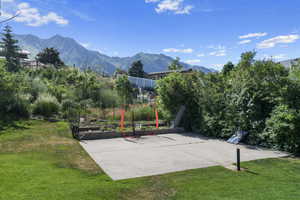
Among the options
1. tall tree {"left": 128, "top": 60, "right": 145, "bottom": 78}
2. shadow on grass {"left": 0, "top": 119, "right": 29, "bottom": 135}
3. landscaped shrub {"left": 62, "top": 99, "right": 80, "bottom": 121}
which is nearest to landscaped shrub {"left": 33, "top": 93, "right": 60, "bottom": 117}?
landscaped shrub {"left": 62, "top": 99, "right": 80, "bottom": 121}

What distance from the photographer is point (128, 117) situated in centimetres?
1270

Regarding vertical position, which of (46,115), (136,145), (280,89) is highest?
(280,89)

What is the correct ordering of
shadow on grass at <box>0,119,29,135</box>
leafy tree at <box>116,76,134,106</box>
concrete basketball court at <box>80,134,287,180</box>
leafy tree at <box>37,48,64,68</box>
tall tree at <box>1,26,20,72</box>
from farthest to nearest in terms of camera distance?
leafy tree at <box>37,48,64,68</box> < tall tree at <box>1,26,20,72</box> < leafy tree at <box>116,76,134,106</box> < shadow on grass at <box>0,119,29,135</box> < concrete basketball court at <box>80,134,287,180</box>

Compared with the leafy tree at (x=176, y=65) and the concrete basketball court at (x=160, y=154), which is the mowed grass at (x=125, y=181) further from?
the leafy tree at (x=176, y=65)

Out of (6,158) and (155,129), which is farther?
(155,129)

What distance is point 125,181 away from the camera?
4.36 m

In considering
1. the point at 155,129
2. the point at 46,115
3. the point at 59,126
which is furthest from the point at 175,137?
the point at 46,115

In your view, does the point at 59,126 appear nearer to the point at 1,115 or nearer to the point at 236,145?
the point at 1,115

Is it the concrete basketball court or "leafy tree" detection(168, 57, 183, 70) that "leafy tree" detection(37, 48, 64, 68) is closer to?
"leafy tree" detection(168, 57, 183, 70)

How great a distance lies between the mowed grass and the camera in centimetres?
364

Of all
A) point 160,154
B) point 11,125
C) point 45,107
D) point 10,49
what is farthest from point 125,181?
point 10,49

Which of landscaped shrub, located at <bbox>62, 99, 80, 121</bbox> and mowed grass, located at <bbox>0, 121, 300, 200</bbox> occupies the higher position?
landscaped shrub, located at <bbox>62, 99, 80, 121</bbox>

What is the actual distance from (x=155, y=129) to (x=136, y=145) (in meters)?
2.49

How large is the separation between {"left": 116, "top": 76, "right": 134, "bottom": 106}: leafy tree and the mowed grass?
7.96 metres
